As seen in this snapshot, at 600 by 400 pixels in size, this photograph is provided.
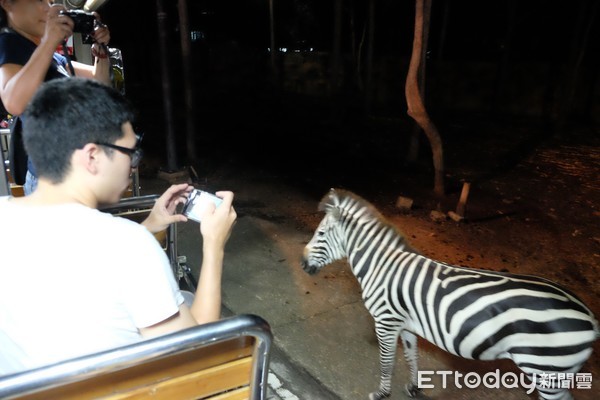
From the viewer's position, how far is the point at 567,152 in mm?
10344

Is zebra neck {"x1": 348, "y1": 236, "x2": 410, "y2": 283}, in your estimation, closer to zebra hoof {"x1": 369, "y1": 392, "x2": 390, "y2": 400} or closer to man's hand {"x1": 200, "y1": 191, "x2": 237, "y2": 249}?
zebra hoof {"x1": 369, "y1": 392, "x2": 390, "y2": 400}

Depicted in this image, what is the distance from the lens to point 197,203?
1782 millimetres

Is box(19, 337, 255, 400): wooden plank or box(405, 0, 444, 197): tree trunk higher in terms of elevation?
box(405, 0, 444, 197): tree trunk

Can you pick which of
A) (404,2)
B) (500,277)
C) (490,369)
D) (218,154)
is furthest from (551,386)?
(404,2)

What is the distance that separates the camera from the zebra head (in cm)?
301

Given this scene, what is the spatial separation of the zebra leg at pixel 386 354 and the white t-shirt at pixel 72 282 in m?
1.86

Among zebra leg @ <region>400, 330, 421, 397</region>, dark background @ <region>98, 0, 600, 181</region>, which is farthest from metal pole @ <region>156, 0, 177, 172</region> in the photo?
zebra leg @ <region>400, 330, 421, 397</region>

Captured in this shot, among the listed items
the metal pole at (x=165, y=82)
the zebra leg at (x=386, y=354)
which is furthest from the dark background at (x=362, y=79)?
the zebra leg at (x=386, y=354)

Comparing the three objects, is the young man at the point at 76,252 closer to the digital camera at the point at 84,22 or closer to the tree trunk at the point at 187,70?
the digital camera at the point at 84,22

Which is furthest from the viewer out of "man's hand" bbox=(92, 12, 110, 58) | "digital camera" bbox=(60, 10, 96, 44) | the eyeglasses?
"man's hand" bbox=(92, 12, 110, 58)

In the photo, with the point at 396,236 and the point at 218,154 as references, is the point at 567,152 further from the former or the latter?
the point at 396,236

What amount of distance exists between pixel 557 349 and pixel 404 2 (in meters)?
19.5

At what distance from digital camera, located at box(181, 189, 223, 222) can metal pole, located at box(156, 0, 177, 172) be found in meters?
6.17

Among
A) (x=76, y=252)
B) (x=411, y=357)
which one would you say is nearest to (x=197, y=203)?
(x=76, y=252)
